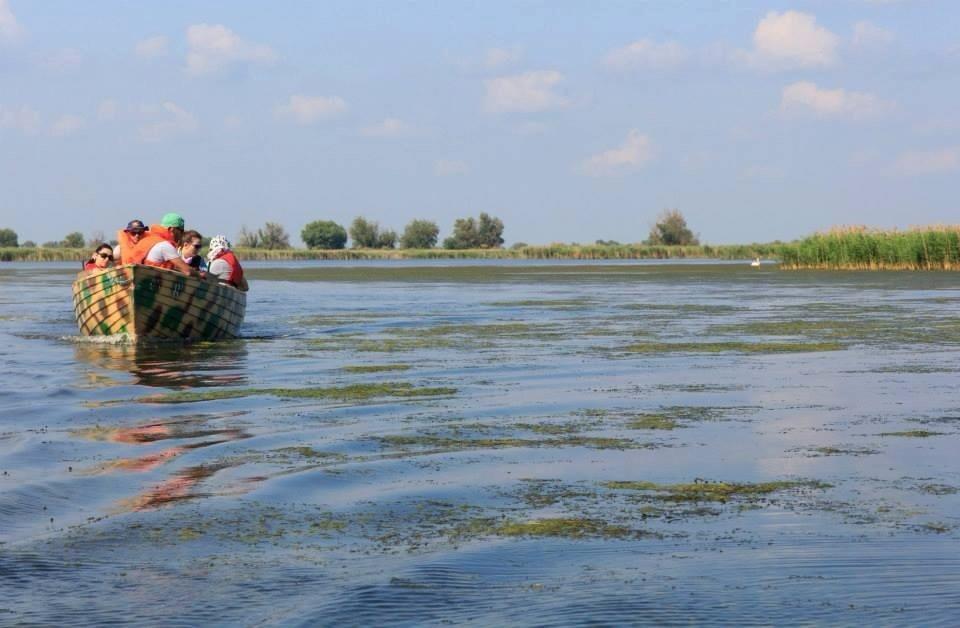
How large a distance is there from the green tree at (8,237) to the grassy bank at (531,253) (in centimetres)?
2094

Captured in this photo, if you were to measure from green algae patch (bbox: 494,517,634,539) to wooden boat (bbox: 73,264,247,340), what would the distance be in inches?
457

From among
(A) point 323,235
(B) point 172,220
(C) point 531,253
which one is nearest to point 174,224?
(B) point 172,220

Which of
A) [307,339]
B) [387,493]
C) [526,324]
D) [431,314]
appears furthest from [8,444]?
[431,314]

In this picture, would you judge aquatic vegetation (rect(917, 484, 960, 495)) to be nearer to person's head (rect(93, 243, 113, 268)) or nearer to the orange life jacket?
the orange life jacket

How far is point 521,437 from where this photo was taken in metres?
8.98

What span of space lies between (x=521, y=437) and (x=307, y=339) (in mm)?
10118

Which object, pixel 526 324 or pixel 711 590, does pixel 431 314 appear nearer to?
pixel 526 324

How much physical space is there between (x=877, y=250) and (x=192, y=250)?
3730cm

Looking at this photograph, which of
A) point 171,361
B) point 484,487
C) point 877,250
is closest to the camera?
point 484,487

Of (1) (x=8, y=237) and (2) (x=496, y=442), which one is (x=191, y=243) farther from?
(1) (x=8, y=237)

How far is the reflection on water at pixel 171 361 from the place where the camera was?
13.1 m

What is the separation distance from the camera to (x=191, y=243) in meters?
18.6

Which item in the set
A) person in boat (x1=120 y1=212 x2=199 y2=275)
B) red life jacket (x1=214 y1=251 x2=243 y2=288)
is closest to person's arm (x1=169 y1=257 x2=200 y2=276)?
person in boat (x1=120 y1=212 x2=199 y2=275)

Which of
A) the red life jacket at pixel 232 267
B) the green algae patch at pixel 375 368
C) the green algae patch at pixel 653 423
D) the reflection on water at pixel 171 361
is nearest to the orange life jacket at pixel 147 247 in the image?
the reflection on water at pixel 171 361
